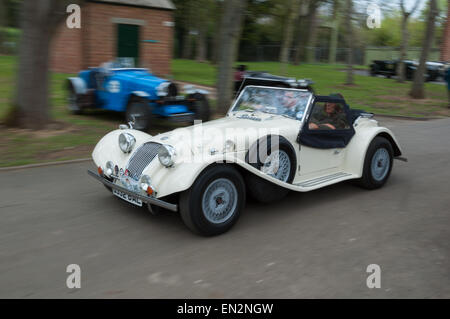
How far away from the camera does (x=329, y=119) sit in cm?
614

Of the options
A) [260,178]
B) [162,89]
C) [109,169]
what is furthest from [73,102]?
[260,178]

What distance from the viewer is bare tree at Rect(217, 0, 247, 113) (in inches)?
440

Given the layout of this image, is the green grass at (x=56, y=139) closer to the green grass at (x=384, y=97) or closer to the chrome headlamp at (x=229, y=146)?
the chrome headlamp at (x=229, y=146)

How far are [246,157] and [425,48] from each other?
1532cm

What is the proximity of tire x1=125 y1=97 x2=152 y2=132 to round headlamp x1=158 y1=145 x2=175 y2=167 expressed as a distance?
16.8 ft

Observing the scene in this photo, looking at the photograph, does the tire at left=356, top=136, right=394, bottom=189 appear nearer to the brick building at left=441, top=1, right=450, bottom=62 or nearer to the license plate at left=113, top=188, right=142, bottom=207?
the license plate at left=113, top=188, right=142, bottom=207

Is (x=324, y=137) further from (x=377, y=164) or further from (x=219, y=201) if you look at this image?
(x=219, y=201)

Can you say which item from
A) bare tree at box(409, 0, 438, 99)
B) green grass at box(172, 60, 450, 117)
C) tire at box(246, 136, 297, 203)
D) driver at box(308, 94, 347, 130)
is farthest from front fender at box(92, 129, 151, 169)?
bare tree at box(409, 0, 438, 99)

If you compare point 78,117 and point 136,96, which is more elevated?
point 136,96

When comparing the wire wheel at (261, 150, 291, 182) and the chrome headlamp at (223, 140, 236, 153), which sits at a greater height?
the chrome headlamp at (223, 140, 236, 153)

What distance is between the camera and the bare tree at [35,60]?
27.8ft

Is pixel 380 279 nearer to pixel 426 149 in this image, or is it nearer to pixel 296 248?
pixel 296 248

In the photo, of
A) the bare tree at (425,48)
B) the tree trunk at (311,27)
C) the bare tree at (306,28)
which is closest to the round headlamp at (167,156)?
the bare tree at (425,48)

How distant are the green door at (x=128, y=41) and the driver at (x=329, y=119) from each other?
1363cm
